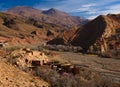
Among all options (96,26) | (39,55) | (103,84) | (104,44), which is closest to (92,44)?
(104,44)

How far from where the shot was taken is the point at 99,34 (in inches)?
2697

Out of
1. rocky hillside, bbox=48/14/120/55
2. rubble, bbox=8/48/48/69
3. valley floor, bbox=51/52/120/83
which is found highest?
rocky hillside, bbox=48/14/120/55

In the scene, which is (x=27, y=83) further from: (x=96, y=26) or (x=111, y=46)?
(x=96, y=26)

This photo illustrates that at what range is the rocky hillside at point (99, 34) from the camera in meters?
62.6

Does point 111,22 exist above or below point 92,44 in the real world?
above

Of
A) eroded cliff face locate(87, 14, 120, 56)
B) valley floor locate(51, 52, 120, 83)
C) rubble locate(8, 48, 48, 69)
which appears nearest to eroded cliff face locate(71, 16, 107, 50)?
eroded cliff face locate(87, 14, 120, 56)

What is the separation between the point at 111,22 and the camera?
72.5 meters

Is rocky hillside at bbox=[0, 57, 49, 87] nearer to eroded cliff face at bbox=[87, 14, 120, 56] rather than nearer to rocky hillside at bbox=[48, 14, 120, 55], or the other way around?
eroded cliff face at bbox=[87, 14, 120, 56]

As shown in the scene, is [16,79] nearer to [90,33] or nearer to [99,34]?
[99,34]

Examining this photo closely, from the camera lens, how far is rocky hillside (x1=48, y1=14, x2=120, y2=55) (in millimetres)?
62562

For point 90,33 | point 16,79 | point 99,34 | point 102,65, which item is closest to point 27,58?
point 16,79

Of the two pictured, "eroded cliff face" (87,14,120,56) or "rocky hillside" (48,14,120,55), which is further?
"rocky hillside" (48,14,120,55)

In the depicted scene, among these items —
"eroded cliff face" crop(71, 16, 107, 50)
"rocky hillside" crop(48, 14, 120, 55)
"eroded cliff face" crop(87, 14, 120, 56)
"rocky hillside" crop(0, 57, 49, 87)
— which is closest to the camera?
"rocky hillside" crop(0, 57, 49, 87)

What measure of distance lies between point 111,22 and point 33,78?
200 feet
